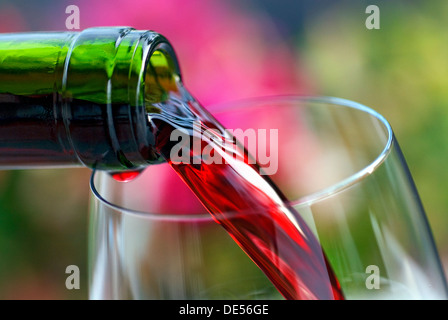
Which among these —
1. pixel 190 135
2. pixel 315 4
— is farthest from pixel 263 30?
pixel 190 135

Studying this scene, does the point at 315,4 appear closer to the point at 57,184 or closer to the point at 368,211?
the point at 57,184

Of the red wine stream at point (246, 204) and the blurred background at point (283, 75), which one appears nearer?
the red wine stream at point (246, 204)

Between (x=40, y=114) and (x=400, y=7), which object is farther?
(x=400, y=7)

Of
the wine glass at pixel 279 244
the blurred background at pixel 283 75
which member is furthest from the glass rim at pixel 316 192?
the blurred background at pixel 283 75

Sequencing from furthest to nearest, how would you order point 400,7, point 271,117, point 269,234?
point 400,7
point 271,117
point 269,234
